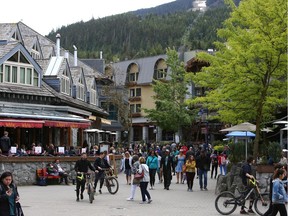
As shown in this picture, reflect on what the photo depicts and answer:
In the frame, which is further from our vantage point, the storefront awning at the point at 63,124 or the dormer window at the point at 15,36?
the dormer window at the point at 15,36

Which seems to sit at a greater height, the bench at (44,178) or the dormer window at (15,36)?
the dormer window at (15,36)

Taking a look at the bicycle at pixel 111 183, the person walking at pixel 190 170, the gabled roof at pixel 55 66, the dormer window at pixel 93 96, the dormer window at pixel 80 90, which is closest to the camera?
the bicycle at pixel 111 183

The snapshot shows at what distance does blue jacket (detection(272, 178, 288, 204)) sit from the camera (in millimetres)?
13594

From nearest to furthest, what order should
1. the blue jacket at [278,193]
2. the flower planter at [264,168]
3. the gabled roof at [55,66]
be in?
the blue jacket at [278,193]
the flower planter at [264,168]
the gabled roof at [55,66]

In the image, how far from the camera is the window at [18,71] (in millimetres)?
34969

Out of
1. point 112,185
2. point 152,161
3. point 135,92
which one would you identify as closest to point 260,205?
point 112,185

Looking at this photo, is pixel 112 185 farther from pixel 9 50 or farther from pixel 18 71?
pixel 18 71

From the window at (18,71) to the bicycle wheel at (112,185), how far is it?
1385 cm

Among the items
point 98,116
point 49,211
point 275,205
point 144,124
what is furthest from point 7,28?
point 144,124

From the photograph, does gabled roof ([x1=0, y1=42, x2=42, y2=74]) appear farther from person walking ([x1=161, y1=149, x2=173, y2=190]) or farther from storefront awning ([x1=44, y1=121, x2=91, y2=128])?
person walking ([x1=161, y1=149, x2=173, y2=190])

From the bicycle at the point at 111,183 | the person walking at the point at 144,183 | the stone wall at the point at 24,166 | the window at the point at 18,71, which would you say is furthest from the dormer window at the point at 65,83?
the person walking at the point at 144,183

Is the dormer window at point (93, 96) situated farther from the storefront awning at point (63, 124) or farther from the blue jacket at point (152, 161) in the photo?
the blue jacket at point (152, 161)

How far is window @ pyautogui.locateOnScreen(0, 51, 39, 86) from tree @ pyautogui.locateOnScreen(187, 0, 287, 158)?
13.6m

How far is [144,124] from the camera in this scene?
262 ft
